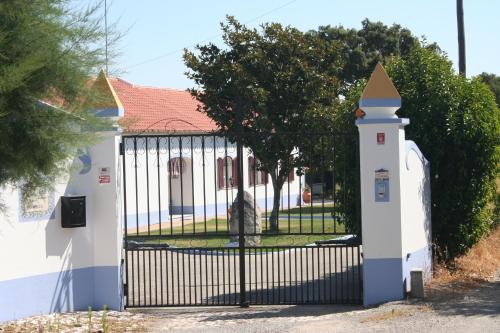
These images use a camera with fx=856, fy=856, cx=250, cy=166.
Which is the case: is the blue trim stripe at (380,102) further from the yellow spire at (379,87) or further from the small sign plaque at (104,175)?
the small sign plaque at (104,175)

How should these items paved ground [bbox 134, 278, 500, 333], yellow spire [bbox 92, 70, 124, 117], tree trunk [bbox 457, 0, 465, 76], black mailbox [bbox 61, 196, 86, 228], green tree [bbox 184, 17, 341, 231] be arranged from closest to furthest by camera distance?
yellow spire [bbox 92, 70, 124, 117], paved ground [bbox 134, 278, 500, 333], black mailbox [bbox 61, 196, 86, 228], tree trunk [bbox 457, 0, 465, 76], green tree [bbox 184, 17, 341, 231]

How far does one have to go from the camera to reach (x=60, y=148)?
843 cm

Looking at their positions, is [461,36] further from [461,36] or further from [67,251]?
[67,251]

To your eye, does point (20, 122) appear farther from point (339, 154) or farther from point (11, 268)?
point (339, 154)

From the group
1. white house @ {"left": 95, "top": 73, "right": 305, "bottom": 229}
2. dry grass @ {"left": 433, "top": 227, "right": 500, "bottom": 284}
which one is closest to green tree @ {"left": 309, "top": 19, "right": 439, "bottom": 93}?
white house @ {"left": 95, "top": 73, "right": 305, "bottom": 229}

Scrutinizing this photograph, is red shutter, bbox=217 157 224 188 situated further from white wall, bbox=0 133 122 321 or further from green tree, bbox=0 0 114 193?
green tree, bbox=0 0 114 193

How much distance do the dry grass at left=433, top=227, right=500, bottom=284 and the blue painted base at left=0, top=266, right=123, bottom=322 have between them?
484 cm

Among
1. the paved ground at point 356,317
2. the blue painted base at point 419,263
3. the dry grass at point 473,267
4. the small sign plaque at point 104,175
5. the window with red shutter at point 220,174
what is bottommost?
the paved ground at point 356,317

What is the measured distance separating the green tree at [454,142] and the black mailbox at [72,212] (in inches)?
193

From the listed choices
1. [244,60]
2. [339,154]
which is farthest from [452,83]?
[244,60]

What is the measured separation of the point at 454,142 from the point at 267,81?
519 inches

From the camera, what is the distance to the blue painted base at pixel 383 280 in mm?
11570

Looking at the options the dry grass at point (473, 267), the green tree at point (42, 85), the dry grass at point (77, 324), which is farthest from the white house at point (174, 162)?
the green tree at point (42, 85)

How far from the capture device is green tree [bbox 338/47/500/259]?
13555mm
